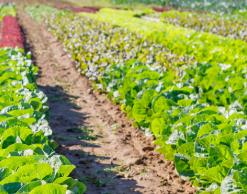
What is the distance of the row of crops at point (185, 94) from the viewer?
5.92 m

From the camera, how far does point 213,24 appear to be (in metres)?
27.2

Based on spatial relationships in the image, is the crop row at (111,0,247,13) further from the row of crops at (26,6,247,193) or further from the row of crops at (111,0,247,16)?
the row of crops at (26,6,247,193)

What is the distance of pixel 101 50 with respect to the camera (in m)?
15.5

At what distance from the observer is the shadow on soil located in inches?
270

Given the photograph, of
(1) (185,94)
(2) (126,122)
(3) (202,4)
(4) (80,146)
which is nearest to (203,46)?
(2) (126,122)

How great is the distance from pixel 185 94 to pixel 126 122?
1560 millimetres

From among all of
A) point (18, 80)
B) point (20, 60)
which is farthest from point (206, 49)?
point (18, 80)

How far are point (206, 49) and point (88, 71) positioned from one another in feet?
12.3

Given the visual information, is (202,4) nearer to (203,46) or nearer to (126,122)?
(203,46)

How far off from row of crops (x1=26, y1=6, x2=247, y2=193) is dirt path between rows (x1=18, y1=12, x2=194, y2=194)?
0.28m

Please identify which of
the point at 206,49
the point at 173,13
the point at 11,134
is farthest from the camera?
the point at 173,13

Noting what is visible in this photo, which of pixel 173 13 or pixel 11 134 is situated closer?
pixel 11 134

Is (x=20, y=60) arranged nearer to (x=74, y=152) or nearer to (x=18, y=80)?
(x=18, y=80)

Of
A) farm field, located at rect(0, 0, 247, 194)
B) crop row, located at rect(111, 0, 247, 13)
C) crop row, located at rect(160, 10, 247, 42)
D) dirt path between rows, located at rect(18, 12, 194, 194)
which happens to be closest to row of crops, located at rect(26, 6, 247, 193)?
farm field, located at rect(0, 0, 247, 194)
